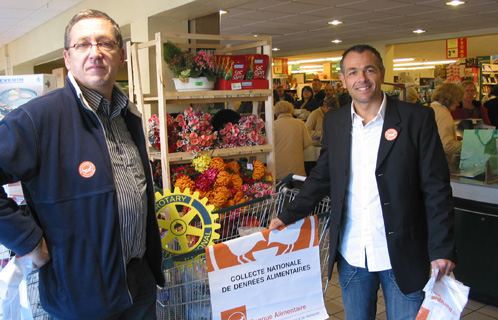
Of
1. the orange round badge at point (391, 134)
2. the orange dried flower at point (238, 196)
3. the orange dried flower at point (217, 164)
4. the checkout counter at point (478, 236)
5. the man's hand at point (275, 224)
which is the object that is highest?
the orange round badge at point (391, 134)

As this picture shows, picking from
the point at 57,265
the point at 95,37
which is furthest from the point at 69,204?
the point at 95,37

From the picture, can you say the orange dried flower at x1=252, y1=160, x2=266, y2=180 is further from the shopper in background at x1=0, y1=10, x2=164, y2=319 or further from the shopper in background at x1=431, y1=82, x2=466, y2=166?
the shopper in background at x1=431, y1=82, x2=466, y2=166

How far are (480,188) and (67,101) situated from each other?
3365 mm

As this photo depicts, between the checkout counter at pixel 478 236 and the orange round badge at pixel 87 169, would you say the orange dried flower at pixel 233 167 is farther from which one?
the orange round badge at pixel 87 169

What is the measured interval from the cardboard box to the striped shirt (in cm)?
185

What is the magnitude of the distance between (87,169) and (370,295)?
1.43 meters

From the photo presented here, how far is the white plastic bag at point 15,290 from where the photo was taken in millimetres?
1691

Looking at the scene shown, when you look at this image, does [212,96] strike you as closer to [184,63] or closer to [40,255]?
[184,63]

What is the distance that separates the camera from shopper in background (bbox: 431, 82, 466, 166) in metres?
4.89

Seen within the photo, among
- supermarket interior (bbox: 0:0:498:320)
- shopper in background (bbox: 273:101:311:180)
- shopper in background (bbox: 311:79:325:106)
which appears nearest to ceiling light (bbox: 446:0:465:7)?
supermarket interior (bbox: 0:0:498:320)

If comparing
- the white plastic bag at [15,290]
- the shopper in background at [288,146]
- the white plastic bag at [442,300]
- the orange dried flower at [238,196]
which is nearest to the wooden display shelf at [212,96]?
the orange dried flower at [238,196]

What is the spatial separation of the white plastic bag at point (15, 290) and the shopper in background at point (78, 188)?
0.32ft

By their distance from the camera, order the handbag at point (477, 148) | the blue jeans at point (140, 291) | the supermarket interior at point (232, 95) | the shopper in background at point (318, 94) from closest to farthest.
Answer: the blue jeans at point (140, 291), the supermarket interior at point (232, 95), the handbag at point (477, 148), the shopper in background at point (318, 94)

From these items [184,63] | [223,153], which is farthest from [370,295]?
[184,63]
